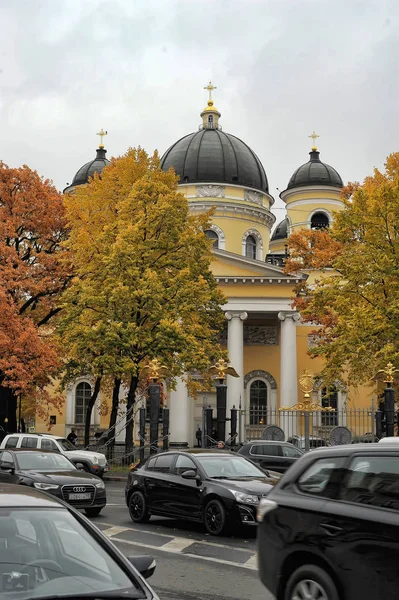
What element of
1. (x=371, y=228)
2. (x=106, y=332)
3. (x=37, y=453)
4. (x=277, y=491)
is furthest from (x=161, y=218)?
(x=277, y=491)

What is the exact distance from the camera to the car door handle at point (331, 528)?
6801 mm

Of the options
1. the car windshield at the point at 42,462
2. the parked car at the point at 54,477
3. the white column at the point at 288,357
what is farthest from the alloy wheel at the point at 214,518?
the white column at the point at 288,357

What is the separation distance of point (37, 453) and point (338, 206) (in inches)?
1851

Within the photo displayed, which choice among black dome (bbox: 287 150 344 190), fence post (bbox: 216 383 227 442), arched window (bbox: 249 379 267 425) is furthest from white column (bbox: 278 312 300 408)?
fence post (bbox: 216 383 227 442)

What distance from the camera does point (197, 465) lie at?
15.0 m

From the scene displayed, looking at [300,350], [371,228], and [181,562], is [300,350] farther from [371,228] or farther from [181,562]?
[181,562]

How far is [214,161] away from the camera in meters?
58.5

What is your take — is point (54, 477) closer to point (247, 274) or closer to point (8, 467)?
point (8, 467)

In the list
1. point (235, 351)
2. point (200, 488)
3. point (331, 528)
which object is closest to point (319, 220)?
point (235, 351)

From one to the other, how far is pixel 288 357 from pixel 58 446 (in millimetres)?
25938

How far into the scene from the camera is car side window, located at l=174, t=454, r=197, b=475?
15.2m

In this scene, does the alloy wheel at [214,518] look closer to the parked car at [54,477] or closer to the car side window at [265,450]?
the parked car at [54,477]

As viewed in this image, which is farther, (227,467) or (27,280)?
(27,280)

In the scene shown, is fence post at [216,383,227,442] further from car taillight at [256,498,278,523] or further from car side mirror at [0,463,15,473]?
car taillight at [256,498,278,523]
